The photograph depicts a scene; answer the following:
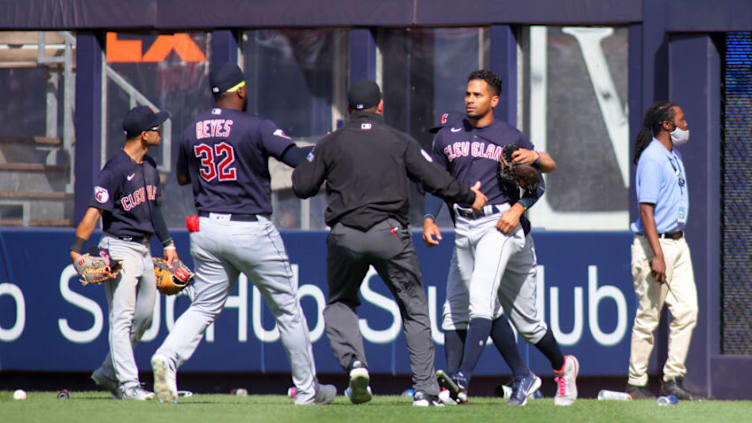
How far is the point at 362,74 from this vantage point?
10.9 metres

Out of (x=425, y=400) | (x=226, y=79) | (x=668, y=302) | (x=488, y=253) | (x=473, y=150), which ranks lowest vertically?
(x=425, y=400)

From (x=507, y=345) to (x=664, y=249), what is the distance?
69.9 inches

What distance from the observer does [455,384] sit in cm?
786

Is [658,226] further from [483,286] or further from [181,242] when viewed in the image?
A: [181,242]

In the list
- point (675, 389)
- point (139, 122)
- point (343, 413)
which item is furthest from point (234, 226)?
point (675, 389)

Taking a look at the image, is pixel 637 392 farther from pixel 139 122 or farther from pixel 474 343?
pixel 139 122

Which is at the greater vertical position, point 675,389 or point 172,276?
point 172,276

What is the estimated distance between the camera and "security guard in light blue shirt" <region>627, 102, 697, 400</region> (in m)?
9.32

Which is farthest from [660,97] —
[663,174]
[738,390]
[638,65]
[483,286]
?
[483,286]

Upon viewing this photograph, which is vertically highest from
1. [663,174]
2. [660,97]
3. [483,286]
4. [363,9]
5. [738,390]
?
[363,9]

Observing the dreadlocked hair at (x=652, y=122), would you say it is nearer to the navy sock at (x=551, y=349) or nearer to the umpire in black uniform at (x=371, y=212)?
the navy sock at (x=551, y=349)

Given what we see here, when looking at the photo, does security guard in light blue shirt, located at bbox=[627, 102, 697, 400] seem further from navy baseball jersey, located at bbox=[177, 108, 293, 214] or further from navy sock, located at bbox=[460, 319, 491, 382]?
navy baseball jersey, located at bbox=[177, 108, 293, 214]

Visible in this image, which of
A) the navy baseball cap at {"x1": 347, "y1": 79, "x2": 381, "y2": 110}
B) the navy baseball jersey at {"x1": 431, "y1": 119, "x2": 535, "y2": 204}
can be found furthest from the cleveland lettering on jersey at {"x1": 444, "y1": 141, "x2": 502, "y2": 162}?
the navy baseball cap at {"x1": 347, "y1": 79, "x2": 381, "y2": 110}

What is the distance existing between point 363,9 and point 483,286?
371cm
